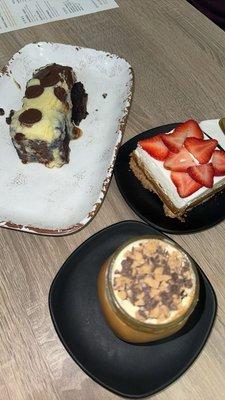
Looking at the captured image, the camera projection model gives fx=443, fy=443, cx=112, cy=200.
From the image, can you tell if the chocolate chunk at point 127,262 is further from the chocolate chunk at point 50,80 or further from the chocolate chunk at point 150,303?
the chocolate chunk at point 50,80

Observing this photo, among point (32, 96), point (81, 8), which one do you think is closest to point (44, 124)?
point (32, 96)

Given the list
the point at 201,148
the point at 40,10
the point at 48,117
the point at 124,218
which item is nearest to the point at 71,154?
the point at 48,117

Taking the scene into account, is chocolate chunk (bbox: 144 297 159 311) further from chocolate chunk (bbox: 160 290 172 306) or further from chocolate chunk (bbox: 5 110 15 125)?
chocolate chunk (bbox: 5 110 15 125)

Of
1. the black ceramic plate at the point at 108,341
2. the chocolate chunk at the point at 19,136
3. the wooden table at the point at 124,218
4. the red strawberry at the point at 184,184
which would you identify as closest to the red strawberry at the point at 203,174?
the red strawberry at the point at 184,184

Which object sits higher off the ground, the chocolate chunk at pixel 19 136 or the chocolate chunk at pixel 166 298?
the chocolate chunk at pixel 166 298

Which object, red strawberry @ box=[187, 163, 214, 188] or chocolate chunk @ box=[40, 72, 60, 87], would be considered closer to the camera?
red strawberry @ box=[187, 163, 214, 188]

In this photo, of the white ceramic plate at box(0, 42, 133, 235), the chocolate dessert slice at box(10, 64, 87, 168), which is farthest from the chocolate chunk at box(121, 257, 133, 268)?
the chocolate dessert slice at box(10, 64, 87, 168)
